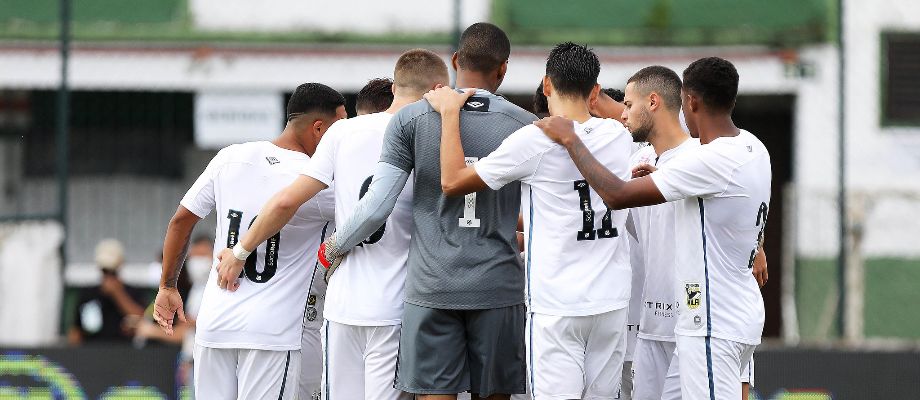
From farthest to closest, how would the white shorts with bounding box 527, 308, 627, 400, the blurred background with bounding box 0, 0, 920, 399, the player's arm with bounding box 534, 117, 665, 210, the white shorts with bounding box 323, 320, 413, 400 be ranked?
the blurred background with bounding box 0, 0, 920, 399 < the white shorts with bounding box 323, 320, 413, 400 < the white shorts with bounding box 527, 308, 627, 400 < the player's arm with bounding box 534, 117, 665, 210

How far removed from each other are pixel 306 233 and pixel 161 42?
31.7 ft

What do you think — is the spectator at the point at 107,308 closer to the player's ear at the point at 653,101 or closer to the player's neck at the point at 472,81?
the player's neck at the point at 472,81

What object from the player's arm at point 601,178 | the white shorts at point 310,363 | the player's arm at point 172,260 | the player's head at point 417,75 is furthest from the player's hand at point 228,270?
the player's arm at point 601,178

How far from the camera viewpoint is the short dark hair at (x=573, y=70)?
256 inches

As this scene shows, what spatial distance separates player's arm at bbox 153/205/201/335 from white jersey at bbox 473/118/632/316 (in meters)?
1.98

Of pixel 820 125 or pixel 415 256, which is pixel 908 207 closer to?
pixel 820 125

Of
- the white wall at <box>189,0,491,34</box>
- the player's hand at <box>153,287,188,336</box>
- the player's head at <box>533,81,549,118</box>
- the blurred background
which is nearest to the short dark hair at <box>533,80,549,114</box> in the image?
the player's head at <box>533,81,549,118</box>

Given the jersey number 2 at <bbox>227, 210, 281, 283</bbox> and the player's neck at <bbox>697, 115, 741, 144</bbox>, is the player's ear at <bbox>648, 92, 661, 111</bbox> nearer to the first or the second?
the player's neck at <bbox>697, 115, 741, 144</bbox>

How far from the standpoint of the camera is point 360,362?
6.96 meters

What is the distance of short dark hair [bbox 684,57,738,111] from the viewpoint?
6652 mm

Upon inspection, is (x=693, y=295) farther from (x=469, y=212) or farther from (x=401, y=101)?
(x=401, y=101)

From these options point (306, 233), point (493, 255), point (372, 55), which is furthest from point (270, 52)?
point (493, 255)

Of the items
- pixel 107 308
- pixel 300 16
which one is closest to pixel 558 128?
pixel 107 308

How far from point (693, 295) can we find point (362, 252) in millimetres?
1639
